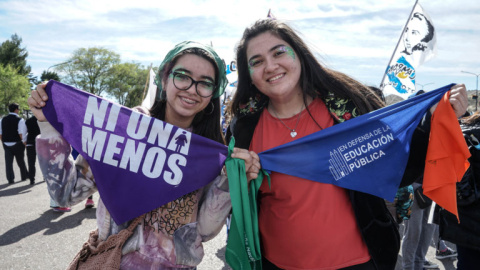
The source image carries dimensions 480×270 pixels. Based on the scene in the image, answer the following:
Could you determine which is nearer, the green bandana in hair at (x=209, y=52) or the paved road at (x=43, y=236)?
the green bandana in hair at (x=209, y=52)

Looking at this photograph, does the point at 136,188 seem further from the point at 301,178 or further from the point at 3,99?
the point at 3,99

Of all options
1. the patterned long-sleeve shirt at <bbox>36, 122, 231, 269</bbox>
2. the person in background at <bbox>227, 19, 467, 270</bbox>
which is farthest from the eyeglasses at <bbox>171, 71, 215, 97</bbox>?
the patterned long-sleeve shirt at <bbox>36, 122, 231, 269</bbox>

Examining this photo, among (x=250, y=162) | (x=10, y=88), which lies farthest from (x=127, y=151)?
(x=10, y=88)

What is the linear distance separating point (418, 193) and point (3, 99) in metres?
44.9

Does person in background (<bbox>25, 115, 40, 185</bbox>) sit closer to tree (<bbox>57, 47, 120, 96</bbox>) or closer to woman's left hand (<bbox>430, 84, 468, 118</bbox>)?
woman's left hand (<bbox>430, 84, 468, 118</bbox>)

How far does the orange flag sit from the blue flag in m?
0.13

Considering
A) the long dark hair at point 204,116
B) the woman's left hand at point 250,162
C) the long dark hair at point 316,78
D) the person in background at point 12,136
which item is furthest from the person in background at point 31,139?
the woman's left hand at point 250,162

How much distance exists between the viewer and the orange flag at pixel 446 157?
192 centimetres

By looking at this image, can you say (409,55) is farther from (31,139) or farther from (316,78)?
(31,139)

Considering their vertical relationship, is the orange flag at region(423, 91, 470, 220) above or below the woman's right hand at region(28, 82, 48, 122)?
below

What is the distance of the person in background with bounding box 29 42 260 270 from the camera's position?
1606 mm

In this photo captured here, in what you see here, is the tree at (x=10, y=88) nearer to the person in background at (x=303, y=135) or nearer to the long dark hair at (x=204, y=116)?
the long dark hair at (x=204, y=116)

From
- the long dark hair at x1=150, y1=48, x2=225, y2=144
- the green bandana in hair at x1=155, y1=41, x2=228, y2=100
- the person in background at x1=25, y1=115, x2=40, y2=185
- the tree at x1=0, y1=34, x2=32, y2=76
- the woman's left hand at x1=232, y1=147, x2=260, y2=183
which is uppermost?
the tree at x1=0, y1=34, x2=32, y2=76

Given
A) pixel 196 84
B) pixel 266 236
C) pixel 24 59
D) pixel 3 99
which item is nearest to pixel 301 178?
pixel 266 236
